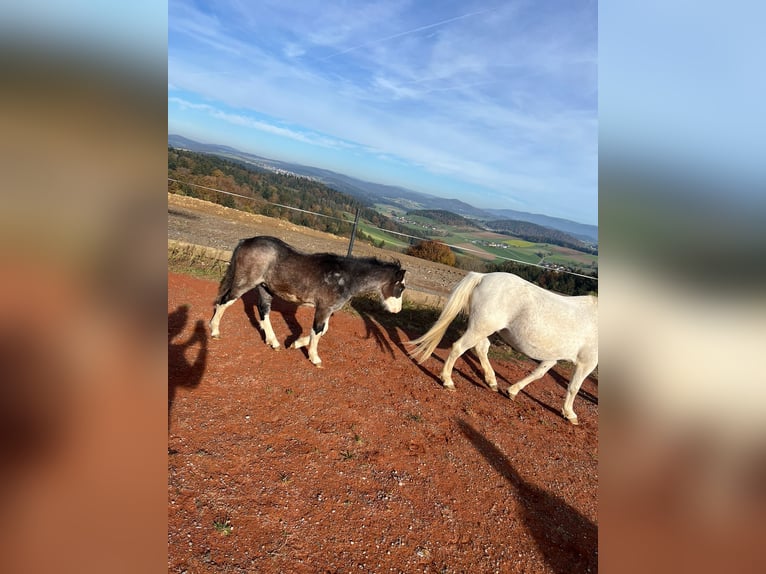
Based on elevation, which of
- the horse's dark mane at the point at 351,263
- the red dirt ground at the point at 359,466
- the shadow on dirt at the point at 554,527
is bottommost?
the shadow on dirt at the point at 554,527

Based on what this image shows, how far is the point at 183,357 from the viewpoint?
4.70 m

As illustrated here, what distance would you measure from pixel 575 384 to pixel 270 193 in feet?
53.6

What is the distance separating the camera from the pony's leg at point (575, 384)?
5.00 m

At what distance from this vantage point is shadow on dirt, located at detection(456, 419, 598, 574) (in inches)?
119

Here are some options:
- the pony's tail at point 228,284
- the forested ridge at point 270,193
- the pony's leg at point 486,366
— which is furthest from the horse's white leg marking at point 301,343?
the forested ridge at point 270,193

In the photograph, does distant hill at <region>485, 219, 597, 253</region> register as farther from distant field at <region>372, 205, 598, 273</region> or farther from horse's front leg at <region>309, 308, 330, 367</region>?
horse's front leg at <region>309, 308, 330, 367</region>

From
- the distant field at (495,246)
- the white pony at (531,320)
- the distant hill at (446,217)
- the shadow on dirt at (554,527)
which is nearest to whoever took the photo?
the shadow on dirt at (554,527)

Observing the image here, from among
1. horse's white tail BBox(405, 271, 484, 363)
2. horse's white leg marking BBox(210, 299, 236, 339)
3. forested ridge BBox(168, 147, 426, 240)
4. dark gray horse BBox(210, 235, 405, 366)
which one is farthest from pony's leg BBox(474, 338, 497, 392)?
forested ridge BBox(168, 147, 426, 240)

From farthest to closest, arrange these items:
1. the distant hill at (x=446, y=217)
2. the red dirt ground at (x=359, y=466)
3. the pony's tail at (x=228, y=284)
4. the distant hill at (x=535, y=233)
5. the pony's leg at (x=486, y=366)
Answer: 1. the distant hill at (x=446, y=217)
2. the distant hill at (x=535, y=233)
3. the pony's leg at (x=486, y=366)
4. the pony's tail at (x=228, y=284)
5. the red dirt ground at (x=359, y=466)

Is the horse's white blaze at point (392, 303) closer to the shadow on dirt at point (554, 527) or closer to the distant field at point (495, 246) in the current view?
the shadow on dirt at point (554, 527)
